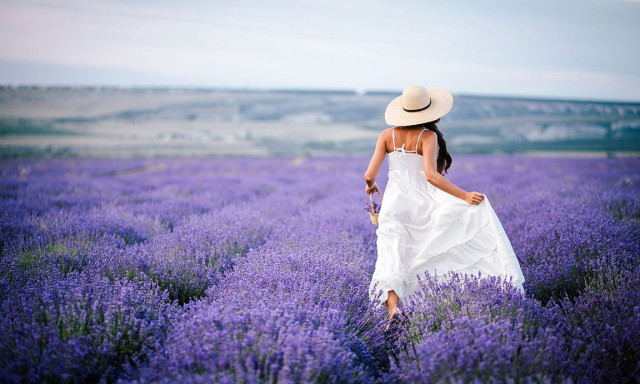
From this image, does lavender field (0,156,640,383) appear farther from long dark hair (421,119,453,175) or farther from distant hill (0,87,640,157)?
distant hill (0,87,640,157)

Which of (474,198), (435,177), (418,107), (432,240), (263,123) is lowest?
Answer: (432,240)

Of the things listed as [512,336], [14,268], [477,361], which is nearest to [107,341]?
[14,268]

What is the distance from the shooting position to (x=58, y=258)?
252 cm

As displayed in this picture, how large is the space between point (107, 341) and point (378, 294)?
1314mm

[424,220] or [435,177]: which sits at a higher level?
[435,177]

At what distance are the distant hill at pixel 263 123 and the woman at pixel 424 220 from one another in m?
25.8

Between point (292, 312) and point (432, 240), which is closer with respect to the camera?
point (292, 312)

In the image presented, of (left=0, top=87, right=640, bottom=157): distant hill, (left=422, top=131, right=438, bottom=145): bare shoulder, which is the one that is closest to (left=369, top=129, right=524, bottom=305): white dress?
(left=422, top=131, right=438, bottom=145): bare shoulder

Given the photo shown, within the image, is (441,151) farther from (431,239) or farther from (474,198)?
(431,239)

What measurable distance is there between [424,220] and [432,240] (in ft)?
0.54

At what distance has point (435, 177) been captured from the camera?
7.67 feet

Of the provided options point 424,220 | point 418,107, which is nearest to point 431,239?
point 424,220

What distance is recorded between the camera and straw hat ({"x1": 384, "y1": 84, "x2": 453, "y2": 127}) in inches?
93.6

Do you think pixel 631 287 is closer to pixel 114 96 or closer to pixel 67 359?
pixel 67 359
